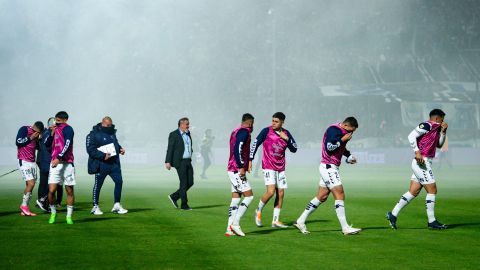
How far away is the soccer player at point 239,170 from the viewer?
44.3 ft

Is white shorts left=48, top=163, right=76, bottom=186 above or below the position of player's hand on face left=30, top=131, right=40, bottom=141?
below

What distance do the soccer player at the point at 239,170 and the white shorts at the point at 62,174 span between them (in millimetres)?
3320

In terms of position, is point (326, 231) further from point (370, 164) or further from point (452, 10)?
point (452, 10)

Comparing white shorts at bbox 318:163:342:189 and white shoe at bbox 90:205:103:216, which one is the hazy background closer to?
white shoe at bbox 90:205:103:216

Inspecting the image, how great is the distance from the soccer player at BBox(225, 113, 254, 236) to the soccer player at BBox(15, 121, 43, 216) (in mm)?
5629

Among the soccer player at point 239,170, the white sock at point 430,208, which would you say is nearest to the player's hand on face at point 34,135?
the soccer player at point 239,170

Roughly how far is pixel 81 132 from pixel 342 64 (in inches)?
1044

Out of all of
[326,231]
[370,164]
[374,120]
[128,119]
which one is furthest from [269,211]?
[128,119]

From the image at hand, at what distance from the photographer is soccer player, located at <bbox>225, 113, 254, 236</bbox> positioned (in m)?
→ 13.5

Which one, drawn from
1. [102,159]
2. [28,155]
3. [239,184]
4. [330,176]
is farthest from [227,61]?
[239,184]

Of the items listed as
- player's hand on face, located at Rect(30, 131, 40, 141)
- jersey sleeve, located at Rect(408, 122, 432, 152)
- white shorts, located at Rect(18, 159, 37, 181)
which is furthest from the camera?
white shorts, located at Rect(18, 159, 37, 181)

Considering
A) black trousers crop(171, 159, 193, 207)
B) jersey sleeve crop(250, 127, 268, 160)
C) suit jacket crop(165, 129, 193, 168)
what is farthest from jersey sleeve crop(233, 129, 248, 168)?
suit jacket crop(165, 129, 193, 168)

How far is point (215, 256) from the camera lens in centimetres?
1119

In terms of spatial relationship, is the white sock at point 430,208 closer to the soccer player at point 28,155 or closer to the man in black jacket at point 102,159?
the man in black jacket at point 102,159
